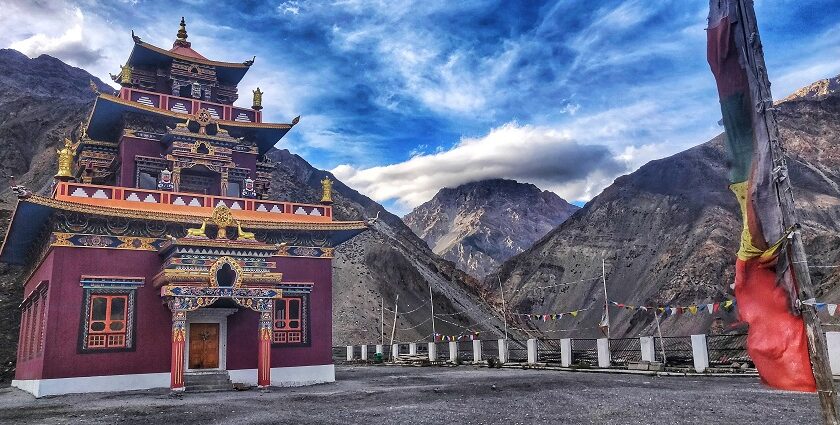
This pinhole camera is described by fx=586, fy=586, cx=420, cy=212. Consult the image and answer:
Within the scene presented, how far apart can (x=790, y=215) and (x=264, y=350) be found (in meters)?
18.1

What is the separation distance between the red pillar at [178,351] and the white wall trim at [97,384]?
170cm

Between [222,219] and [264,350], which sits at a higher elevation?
[222,219]

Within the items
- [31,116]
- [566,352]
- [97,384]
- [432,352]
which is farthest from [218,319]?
[31,116]

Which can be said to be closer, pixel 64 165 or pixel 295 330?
pixel 64 165

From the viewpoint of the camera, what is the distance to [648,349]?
22406mm

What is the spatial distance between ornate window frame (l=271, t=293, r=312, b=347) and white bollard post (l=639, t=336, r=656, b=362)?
12756 millimetres

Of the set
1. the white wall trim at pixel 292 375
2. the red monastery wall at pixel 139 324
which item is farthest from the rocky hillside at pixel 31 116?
the white wall trim at pixel 292 375

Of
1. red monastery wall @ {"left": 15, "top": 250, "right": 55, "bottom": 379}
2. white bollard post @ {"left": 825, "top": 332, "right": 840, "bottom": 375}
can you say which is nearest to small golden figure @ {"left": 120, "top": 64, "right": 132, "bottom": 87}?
red monastery wall @ {"left": 15, "top": 250, "right": 55, "bottom": 379}

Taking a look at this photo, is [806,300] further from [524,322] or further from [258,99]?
[524,322]

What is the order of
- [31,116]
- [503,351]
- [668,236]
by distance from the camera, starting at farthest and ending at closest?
[31,116] < [668,236] < [503,351]

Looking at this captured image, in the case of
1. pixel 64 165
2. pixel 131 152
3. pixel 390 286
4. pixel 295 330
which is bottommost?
pixel 295 330

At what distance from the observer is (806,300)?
4547 millimetres

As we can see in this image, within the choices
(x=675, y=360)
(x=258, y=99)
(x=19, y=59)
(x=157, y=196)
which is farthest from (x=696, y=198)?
(x=19, y=59)

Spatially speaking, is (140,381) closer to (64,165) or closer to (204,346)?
(204,346)
